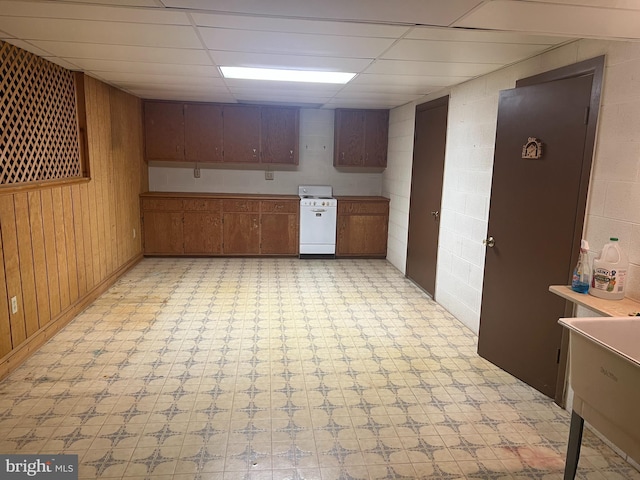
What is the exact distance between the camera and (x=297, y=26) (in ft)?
8.11

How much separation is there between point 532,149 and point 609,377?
1.75 meters

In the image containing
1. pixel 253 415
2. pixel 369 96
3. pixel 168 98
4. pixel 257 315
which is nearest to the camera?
pixel 253 415

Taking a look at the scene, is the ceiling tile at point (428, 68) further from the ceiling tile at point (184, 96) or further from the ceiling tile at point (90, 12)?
the ceiling tile at point (184, 96)

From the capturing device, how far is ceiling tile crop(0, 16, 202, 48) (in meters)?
2.53

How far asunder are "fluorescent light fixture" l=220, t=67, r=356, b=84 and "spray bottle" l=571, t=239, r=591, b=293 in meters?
2.42

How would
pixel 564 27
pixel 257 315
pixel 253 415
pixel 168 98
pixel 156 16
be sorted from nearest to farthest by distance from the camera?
pixel 564 27 < pixel 156 16 < pixel 253 415 < pixel 257 315 < pixel 168 98

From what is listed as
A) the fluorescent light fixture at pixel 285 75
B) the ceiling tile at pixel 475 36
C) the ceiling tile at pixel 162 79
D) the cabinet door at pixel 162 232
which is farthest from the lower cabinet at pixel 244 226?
the ceiling tile at pixel 475 36

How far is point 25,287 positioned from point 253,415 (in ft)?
6.53

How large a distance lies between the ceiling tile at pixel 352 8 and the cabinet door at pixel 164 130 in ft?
14.8

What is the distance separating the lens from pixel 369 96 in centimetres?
527

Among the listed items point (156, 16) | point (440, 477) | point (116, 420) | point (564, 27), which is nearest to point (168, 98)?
point (156, 16)

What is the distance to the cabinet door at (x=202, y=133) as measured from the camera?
633 cm

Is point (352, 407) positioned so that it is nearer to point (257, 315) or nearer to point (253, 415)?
point (253, 415)

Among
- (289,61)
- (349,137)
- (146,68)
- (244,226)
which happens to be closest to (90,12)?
(289,61)
